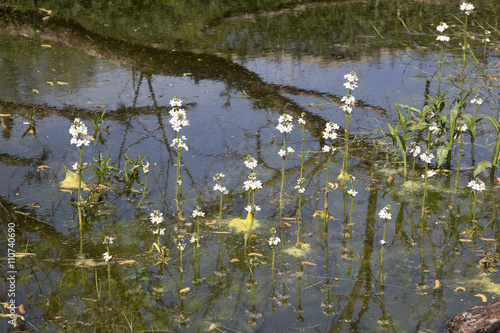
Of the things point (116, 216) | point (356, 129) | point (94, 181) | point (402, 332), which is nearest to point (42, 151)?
point (94, 181)

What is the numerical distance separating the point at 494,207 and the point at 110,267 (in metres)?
3.02

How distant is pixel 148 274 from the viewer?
3.21 metres

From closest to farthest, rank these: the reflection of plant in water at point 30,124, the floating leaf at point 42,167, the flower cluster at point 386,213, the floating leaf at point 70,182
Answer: the flower cluster at point 386,213
the floating leaf at point 70,182
the floating leaf at point 42,167
the reflection of plant in water at point 30,124

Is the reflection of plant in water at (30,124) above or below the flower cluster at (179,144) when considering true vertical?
below

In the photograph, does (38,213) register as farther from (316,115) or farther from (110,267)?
(316,115)

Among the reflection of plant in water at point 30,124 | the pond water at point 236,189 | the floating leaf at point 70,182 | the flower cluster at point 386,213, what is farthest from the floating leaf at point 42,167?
the flower cluster at point 386,213

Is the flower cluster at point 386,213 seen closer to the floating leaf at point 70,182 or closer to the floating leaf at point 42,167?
the floating leaf at point 70,182

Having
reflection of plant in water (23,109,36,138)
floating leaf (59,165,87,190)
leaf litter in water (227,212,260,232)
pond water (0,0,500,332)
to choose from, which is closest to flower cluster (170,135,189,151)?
pond water (0,0,500,332)

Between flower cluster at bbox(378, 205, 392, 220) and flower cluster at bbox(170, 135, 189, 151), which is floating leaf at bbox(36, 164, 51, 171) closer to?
flower cluster at bbox(170, 135, 189, 151)

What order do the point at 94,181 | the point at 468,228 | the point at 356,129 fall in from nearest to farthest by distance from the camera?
1. the point at 468,228
2. the point at 94,181
3. the point at 356,129

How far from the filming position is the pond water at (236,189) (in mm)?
2957

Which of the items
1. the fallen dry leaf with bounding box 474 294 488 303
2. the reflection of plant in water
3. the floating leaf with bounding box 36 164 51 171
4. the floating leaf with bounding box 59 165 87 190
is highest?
the reflection of plant in water

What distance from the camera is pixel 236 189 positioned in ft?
13.8

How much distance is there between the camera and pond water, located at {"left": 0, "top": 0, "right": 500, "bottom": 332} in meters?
2.96
